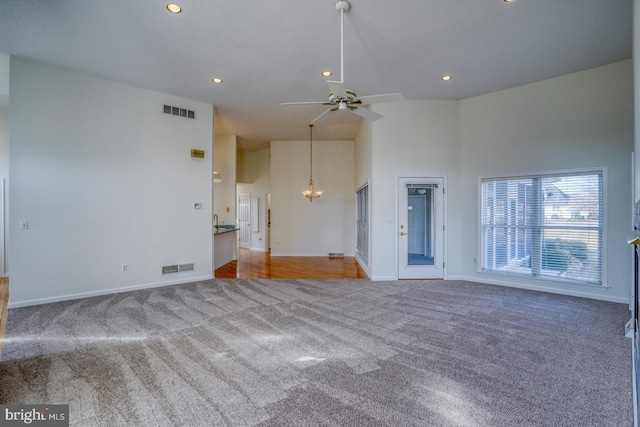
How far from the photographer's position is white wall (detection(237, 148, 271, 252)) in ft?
34.4

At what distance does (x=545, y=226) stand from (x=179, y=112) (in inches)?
286

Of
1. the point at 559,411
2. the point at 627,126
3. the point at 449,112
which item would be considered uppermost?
the point at 449,112

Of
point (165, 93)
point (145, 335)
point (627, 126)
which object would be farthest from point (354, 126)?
point (145, 335)

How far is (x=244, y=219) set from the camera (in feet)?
37.4

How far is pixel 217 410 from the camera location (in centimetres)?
200

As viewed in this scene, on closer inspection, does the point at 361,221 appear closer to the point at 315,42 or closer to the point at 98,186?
the point at 315,42

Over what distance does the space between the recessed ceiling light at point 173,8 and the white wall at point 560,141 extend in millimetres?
5313

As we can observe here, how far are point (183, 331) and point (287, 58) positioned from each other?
397cm

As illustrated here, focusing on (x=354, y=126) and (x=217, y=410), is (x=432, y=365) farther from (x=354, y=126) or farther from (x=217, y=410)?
(x=354, y=126)

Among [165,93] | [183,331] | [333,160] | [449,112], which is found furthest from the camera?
[333,160]

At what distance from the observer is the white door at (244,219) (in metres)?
11.2

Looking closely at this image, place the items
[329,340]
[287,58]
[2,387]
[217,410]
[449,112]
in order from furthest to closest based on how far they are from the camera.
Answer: [449,112], [287,58], [329,340], [2,387], [217,410]

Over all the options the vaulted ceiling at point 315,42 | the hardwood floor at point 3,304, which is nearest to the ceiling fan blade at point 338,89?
the vaulted ceiling at point 315,42

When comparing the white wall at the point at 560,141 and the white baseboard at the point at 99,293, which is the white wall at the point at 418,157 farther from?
the white baseboard at the point at 99,293
